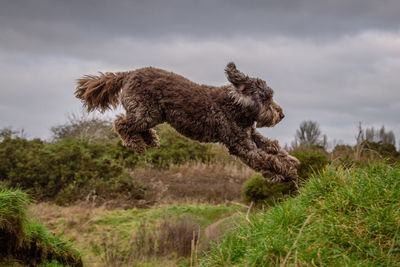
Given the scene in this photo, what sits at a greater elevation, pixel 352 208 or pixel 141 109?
pixel 141 109

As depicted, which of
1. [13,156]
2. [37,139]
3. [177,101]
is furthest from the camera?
[37,139]

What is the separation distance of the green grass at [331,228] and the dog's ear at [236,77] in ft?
4.06

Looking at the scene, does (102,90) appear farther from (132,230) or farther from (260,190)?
(260,190)

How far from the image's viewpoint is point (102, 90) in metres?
3.59

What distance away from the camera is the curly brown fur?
128 inches

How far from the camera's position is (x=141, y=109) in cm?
324

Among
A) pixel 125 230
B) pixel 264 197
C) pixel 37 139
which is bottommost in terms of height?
pixel 125 230

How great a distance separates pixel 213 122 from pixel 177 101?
1.16ft

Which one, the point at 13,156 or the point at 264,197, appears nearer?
the point at 264,197

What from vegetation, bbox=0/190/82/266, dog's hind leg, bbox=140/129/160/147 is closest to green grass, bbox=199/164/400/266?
dog's hind leg, bbox=140/129/160/147

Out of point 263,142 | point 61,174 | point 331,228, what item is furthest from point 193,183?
point 263,142

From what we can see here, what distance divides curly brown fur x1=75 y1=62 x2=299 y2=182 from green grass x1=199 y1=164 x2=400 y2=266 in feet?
2.22

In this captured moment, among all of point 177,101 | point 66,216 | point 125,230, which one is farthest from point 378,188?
point 66,216

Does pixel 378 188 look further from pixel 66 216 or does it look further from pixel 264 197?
pixel 66 216
